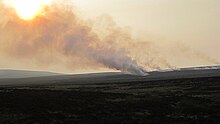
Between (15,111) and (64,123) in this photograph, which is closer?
(64,123)

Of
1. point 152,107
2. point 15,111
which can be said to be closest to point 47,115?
point 15,111

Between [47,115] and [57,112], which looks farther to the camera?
[57,112]

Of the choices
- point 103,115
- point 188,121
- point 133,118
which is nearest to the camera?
point 188,121

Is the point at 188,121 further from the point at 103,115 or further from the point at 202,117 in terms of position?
the point at 103,115

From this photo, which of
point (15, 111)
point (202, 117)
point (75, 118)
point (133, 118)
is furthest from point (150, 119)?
point (15, 111)

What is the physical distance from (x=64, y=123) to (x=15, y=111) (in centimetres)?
1181

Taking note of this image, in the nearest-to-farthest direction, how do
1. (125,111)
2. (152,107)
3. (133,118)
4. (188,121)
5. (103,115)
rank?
1. (188,121)
2. (133,118)
3. (103,115)
4. (125,111)
5. (152,107)

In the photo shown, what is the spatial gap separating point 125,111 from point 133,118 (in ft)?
18.3

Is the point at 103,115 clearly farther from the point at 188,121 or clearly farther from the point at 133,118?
the point at 188,121

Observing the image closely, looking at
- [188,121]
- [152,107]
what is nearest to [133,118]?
[188,121]

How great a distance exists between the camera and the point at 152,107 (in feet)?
142

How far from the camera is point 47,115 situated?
38562mm

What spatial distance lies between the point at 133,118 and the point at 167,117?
A: 3.15 metres

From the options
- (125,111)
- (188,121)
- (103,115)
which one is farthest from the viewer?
(125,111)
